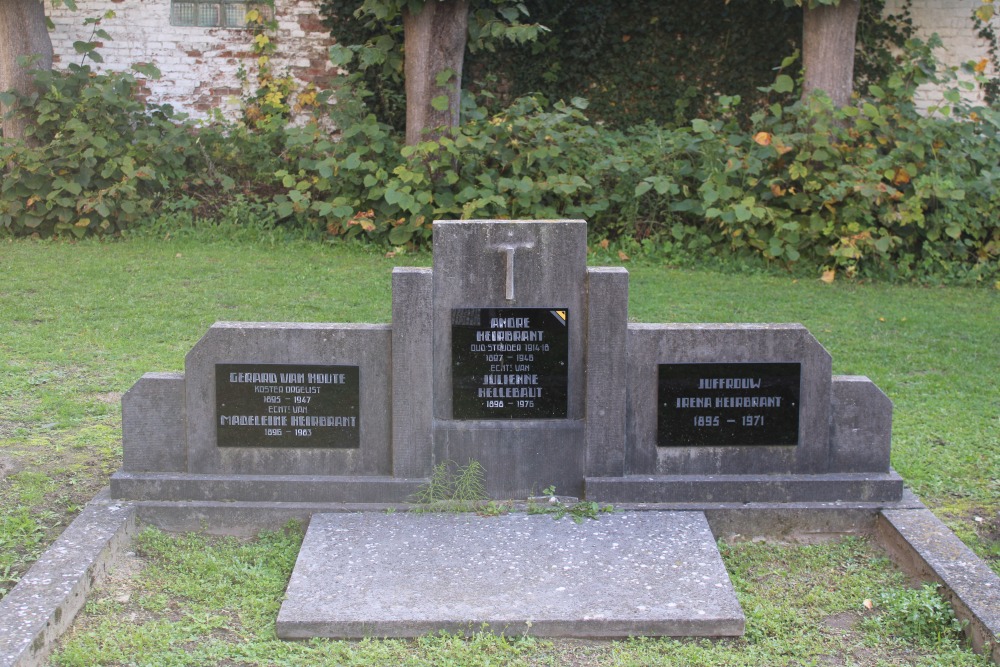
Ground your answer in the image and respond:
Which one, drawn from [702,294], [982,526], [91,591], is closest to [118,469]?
[91,591]

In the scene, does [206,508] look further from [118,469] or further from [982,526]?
[982,526]

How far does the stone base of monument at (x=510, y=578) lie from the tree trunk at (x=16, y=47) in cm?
845

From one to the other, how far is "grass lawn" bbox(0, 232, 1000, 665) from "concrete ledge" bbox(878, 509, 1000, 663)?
104mm

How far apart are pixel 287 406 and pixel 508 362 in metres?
1.00

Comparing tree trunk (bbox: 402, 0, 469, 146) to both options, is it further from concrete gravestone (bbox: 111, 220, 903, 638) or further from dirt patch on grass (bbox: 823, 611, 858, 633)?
dirt patch on grass (bbox: 823, 611, 858, 633)

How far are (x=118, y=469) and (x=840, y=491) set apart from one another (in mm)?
3353

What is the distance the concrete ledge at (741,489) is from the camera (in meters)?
4.99

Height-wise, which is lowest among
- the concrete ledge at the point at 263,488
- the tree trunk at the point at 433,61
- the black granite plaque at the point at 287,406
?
the concrete ledge at the point at 263,488

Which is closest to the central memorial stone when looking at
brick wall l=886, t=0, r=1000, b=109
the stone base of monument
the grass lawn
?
the stone base of monument

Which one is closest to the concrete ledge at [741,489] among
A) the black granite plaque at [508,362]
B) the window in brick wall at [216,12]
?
the black granite plaque at [508,362]

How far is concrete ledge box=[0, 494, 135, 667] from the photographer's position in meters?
3.76

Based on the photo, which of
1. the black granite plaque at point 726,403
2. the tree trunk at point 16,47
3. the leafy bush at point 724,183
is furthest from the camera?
the tree trunk at point 16,47

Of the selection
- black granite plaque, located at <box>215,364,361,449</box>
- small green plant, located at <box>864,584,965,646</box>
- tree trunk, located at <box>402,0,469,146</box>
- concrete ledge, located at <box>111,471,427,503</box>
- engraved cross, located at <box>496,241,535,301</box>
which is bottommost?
small green plant, located at <box>864,584,965,646</box>

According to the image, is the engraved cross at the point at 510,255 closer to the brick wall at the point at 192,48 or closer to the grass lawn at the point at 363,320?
the grass lawn at the point at 363,320
